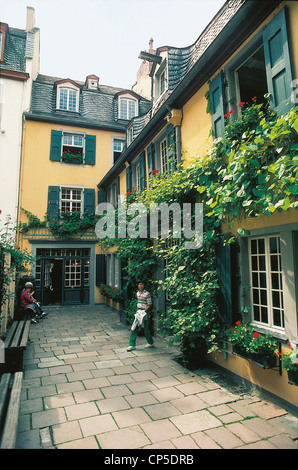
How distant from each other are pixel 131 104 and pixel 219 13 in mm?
11468

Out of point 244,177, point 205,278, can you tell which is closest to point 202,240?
point 205,278

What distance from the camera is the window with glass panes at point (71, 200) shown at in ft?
48.2

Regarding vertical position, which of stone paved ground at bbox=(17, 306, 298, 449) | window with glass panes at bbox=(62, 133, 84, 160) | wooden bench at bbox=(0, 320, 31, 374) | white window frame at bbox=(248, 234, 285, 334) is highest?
window with glass panes at bbox=(62, 133, 84, 160)

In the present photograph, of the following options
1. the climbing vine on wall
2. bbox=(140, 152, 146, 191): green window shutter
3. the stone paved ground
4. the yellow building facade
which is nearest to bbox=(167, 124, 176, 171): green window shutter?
the yellow building facade

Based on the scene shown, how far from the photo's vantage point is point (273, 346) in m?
3.90

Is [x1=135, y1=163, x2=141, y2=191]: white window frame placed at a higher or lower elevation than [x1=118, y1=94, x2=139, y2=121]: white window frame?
lower

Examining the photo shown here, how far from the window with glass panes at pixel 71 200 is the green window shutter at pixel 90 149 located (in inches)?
64.3

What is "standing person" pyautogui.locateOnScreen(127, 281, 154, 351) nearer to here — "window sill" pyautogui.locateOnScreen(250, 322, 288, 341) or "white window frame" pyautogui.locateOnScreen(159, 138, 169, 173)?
"window sill" pyautogui.locateOnScreen(250, 322, 288, 341)

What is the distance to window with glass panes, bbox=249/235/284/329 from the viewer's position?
423cm

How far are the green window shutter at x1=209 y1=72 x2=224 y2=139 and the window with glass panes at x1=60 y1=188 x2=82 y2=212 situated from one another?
34.5ft

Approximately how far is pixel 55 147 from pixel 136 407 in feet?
43.2

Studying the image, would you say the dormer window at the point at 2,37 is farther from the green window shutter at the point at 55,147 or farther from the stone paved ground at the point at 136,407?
the stone paved ground at the point at 136,407

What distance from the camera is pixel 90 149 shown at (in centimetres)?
1503

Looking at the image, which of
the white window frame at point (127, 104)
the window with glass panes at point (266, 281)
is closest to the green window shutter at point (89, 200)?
the white window frame at point (127, 104)
